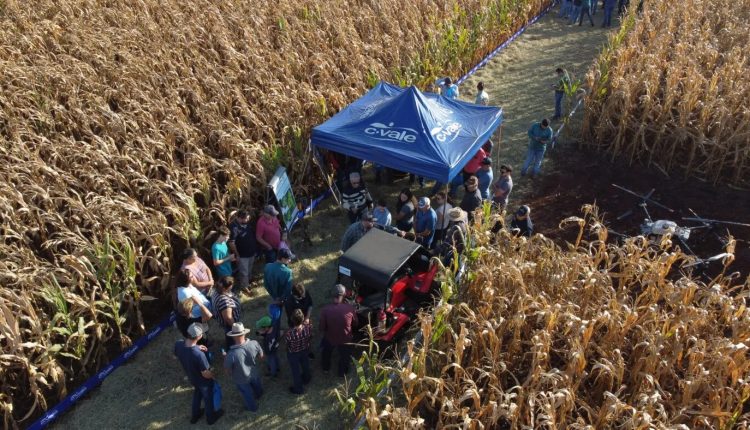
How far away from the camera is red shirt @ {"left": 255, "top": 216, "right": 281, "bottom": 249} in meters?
8.29

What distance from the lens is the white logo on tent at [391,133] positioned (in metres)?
8.91

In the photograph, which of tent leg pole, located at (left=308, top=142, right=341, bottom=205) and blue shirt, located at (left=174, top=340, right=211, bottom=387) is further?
tent leg pole, located at (left=308, top=142, right=341, bottom=205)

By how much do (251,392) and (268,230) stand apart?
2.60 metres

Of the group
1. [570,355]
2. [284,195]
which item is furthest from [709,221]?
[284,195]

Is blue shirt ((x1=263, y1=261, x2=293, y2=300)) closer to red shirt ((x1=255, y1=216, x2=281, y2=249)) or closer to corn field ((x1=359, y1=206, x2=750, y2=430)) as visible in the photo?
red shirt ((x1=255, y1=216, x2=281, y2=249))

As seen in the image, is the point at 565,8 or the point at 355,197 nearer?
the point at 355,197

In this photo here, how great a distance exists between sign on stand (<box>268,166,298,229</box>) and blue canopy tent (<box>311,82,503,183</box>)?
85cm

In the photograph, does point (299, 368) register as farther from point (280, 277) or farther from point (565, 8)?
point (565, 8)

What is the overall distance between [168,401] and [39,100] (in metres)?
6.46

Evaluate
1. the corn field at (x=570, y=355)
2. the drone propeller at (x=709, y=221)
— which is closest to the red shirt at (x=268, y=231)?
the corn field at (x=570, y=355)

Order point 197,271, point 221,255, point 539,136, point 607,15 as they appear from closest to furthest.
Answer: point 197,271
point 221,255
point 539,136
point 607,15

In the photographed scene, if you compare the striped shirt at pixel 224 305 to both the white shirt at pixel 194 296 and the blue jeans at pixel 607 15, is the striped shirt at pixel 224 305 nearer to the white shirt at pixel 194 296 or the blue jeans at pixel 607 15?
the white shirt at pixel 194 296

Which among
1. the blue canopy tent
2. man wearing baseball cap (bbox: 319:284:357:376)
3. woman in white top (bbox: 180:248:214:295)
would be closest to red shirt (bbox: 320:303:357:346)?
man wearing baseball cap (bbox: 319:284:357:376)

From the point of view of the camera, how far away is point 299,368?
6.81m
